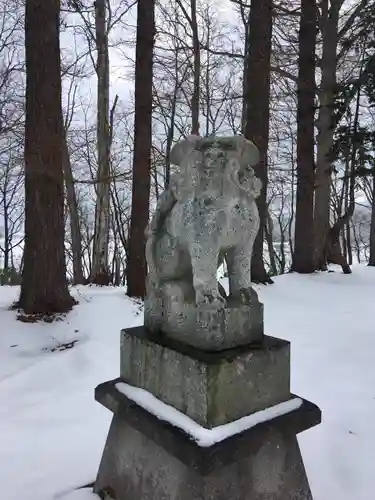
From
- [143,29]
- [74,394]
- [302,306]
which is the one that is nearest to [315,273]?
[302,306]

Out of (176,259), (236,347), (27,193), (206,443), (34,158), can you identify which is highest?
(34,158)

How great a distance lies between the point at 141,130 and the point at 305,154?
11.0 ft

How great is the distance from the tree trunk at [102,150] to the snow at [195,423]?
5.99 m

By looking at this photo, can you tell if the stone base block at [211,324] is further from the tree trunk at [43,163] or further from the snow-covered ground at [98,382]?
the tree trunk at [43,163]

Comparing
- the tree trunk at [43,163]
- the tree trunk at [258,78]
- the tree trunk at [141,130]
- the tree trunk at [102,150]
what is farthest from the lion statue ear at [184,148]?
the tree trunk at [102,150]

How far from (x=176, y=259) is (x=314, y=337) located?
314 centimetres

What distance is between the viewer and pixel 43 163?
16.5 ft

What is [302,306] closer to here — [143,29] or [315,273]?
[315,273]

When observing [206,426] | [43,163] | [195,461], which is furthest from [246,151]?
[43,163]

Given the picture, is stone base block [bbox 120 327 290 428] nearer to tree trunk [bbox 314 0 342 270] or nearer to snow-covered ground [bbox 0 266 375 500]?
snow-covered ground [bbox 0 266 375 500]

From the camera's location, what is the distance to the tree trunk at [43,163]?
502 centimetres

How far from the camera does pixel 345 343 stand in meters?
4.45

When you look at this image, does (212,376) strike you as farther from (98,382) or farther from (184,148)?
(98,382)

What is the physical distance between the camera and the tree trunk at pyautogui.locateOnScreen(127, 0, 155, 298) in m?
6.14
